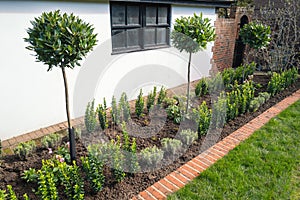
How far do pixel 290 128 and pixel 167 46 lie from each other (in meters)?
3.48

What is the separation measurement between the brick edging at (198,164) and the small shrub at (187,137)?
261mm

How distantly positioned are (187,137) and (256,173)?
1.02 meters

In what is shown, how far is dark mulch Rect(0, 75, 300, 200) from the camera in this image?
250 cm

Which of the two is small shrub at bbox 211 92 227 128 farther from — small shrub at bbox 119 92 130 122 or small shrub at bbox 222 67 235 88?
small shrub at bbox 222 67 235 88

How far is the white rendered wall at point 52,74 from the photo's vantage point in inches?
132

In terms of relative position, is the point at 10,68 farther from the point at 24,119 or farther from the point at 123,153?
the point at 123,153

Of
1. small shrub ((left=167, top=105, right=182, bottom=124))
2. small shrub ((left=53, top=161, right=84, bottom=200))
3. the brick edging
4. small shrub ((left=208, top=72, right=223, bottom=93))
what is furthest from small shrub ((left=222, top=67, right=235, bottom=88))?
small shrub ((left=53, top=161, right=84, bottom=200))

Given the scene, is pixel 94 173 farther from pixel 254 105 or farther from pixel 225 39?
pixel 225 39

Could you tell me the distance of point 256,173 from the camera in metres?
2.80

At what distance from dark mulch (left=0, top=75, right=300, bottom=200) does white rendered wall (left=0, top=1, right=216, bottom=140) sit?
3.03ft

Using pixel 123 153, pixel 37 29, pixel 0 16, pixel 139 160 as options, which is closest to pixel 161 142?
pixel 139 160

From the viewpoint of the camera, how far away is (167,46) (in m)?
6.01

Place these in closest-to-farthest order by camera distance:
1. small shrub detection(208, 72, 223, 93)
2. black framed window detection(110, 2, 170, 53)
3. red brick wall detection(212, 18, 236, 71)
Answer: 1. black framed window detection(110, 2, 170, 53)
2. small shrub detection(208, 72, 223, 93)
3. red brick wall detection(212, 18, 236, 71)

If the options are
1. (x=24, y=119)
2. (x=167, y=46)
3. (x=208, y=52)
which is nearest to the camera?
(x=24, y=119)
